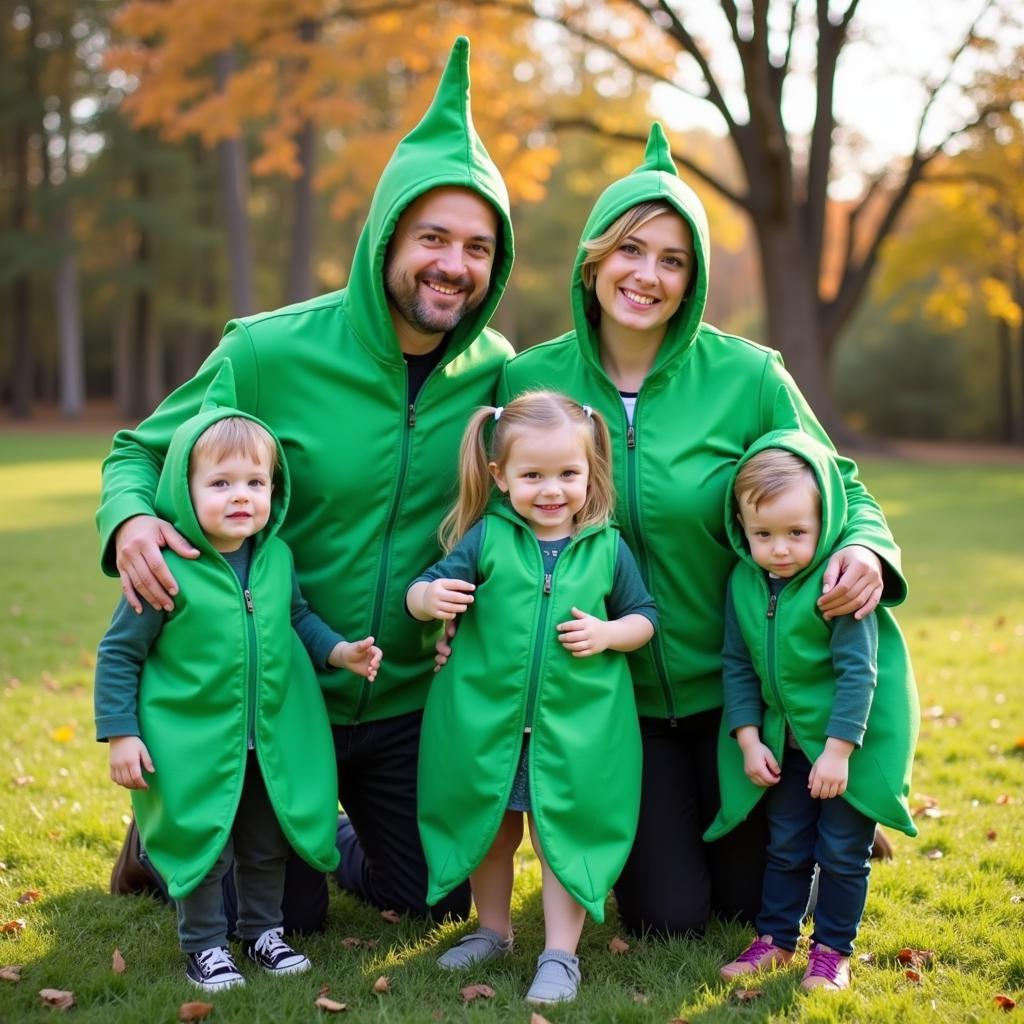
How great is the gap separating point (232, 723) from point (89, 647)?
4839 mm

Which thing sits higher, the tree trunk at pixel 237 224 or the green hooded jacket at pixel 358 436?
the tree trunk at pixel 237 224

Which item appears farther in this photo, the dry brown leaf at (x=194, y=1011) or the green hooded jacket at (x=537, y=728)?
the green hooded jacket at (x=537, y=728)

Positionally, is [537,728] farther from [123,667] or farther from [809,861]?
[123,667]

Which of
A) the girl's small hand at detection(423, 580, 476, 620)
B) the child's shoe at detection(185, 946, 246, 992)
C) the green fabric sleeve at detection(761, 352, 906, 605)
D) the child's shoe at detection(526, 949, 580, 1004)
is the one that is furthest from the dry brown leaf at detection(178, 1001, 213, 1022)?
the green fabric sleeve at detection(761, 352, 906, 605)

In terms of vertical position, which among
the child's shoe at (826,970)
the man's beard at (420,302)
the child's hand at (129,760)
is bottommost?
the child's shoe at (826,970)

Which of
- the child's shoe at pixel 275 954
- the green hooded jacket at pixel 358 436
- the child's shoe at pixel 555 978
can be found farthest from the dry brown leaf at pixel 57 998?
the child's shoe at pixel 555 978

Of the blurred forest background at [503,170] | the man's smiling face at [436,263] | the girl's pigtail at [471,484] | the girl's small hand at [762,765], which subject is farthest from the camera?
the blurred forest background at [503,170]

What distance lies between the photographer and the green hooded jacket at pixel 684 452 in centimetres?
374

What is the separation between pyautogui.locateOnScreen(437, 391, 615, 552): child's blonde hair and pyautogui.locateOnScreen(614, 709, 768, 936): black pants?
0.92 meters

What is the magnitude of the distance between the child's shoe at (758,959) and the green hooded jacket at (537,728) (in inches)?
18.7

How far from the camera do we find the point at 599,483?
3.62 meters

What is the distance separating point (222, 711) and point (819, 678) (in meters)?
1.84

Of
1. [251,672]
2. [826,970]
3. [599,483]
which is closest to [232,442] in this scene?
[251,672]

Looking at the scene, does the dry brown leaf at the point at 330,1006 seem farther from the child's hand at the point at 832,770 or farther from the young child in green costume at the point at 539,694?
the child's hand at the point at 832,770
